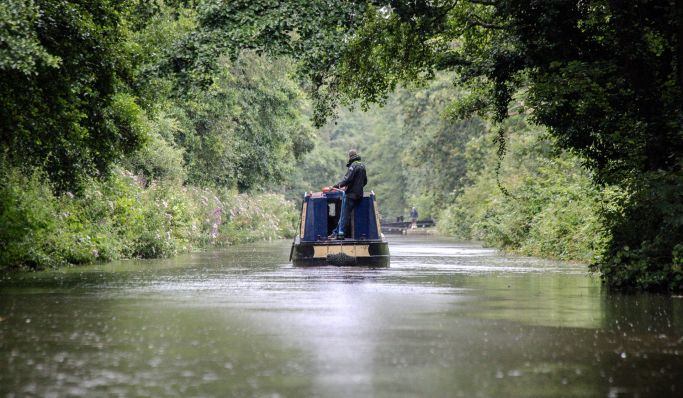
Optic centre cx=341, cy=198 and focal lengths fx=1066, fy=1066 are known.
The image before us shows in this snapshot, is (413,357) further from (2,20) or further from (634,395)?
(2,20)

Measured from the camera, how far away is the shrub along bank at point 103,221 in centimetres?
2352

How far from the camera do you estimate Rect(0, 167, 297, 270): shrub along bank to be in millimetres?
23516

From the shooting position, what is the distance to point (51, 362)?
8.98 meters

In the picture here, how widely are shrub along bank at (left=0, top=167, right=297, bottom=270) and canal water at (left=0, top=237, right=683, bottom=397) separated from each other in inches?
190

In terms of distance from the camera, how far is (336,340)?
10383mm

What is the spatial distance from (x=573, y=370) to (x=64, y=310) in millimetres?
7415

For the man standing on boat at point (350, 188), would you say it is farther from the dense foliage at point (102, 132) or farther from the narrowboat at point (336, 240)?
the dense foliage at point (102, 132)

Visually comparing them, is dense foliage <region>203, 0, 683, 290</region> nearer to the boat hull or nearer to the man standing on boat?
the man standing on boat

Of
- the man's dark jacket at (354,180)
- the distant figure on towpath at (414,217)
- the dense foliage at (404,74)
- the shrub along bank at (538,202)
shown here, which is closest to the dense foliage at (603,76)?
the dense foliage at (404,74)

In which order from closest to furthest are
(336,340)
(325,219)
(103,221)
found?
(336,340), (325,219), (103,221)

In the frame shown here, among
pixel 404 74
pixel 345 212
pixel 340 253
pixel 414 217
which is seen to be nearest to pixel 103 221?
pixel 345 212

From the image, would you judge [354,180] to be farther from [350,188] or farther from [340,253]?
[340,253]

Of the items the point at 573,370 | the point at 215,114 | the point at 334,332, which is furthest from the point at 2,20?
the point at 215,114

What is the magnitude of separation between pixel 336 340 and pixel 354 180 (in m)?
14.6
